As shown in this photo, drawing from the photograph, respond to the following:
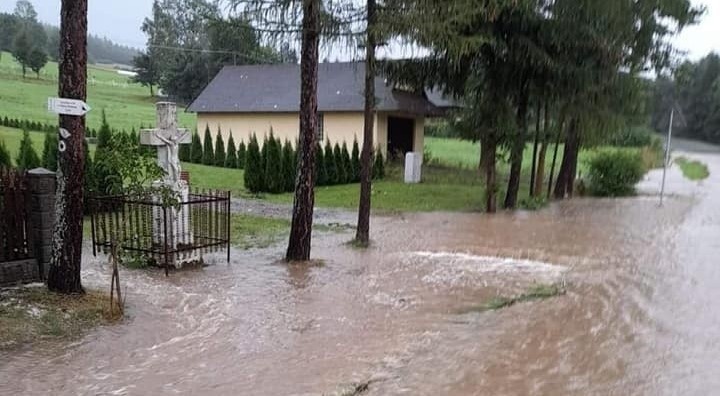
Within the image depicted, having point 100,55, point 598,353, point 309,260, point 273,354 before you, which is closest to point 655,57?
point 309,260

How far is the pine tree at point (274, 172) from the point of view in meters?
19.9

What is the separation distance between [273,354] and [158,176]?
319 centimetres

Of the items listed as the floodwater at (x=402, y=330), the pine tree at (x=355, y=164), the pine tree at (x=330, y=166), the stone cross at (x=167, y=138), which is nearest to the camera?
the floodwater at (x=402, y=330)

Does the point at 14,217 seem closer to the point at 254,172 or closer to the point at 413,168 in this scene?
the point at 254,172

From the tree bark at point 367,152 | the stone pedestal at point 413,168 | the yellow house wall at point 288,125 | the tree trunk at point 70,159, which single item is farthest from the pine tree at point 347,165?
the tree trunk at point 70,159

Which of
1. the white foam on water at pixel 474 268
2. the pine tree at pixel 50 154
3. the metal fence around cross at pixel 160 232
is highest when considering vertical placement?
the pine tree at pixel 50 154

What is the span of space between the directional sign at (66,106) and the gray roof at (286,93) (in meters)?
19.9

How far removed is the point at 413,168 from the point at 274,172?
594cm

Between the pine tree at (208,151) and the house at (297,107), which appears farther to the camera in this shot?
the pine tree at (208,151)

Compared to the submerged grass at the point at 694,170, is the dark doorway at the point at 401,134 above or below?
above

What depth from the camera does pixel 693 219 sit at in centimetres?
1731

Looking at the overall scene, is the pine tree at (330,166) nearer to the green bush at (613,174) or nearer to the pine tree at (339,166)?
the pine tree at (339,166)

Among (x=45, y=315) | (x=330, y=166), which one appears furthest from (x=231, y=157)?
(x=45, y=315)

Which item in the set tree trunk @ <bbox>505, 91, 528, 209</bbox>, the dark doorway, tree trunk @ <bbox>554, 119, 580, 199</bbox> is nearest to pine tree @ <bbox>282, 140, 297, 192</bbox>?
tree trunk @ <bbox>505, 91, 528, 209</bbox>
